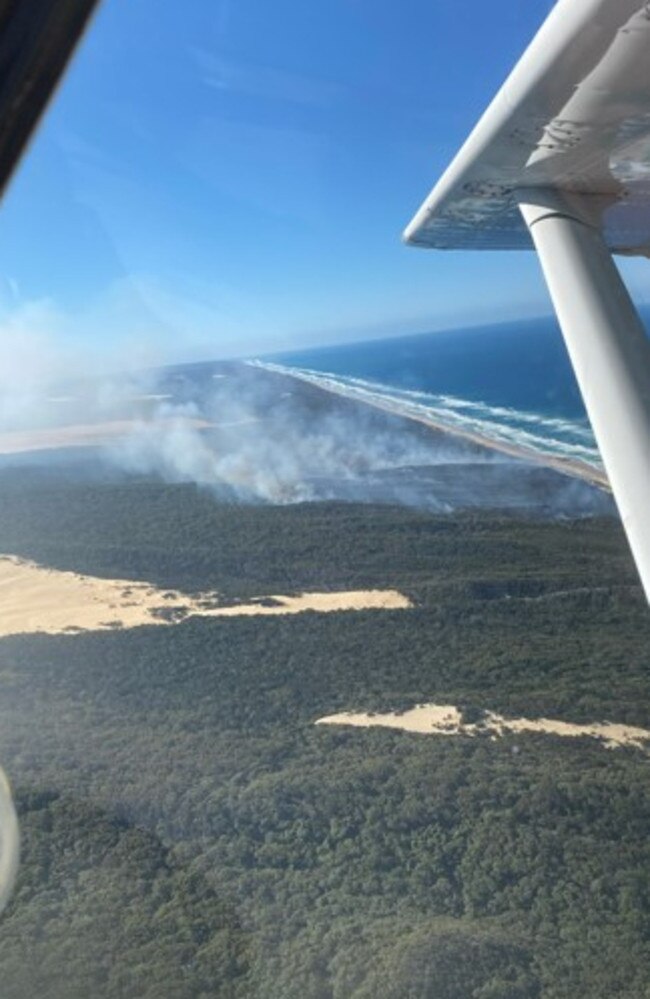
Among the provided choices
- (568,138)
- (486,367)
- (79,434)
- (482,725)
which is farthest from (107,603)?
(486,367)

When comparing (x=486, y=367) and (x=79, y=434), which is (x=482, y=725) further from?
(x=486, y=367)

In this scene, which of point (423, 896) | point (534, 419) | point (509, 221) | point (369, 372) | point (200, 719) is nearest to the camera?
point (509, 221)

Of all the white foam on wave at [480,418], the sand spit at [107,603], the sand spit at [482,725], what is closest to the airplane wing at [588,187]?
the sand spit at [482,725]

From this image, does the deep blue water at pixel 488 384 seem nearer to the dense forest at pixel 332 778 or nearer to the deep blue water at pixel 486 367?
the deep blue water at pixel 486 367

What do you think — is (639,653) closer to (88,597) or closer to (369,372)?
(88,597)

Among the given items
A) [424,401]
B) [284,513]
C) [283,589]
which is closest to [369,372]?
[424,401]

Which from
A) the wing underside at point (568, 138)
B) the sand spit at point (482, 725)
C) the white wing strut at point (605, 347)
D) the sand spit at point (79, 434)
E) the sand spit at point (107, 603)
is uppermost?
the sand spit at point (79, 434)
